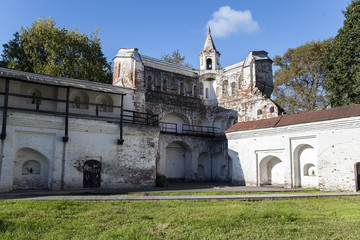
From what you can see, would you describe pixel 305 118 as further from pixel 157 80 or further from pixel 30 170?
pixel 30 170

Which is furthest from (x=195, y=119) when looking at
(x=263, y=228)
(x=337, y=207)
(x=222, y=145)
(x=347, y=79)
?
(x=263, y=228)

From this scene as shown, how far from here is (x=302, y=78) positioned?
109 feet

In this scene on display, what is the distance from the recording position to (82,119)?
60.2 feet

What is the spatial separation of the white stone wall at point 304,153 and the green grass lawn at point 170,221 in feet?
21.1

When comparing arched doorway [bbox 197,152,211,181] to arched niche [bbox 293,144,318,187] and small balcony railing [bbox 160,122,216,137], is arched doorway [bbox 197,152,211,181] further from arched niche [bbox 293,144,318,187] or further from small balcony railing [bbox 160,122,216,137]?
arched niche [bbox 293,144,318,187]

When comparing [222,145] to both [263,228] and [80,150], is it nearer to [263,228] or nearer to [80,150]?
[80,150]

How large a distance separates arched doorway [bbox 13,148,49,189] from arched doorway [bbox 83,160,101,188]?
202cm

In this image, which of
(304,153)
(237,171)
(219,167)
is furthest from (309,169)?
(219,167)

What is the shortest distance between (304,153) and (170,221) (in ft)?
43.5

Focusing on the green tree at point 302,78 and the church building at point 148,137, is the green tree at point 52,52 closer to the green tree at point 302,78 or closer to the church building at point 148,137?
the church building at point 148,137

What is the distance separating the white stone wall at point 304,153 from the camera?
16.8 metres

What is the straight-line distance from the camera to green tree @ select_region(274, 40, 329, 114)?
31766 millimetres

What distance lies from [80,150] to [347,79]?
19.2 m

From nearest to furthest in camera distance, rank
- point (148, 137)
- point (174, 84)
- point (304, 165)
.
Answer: point (304, 165) < point (148, 137) < point (174, 84)
